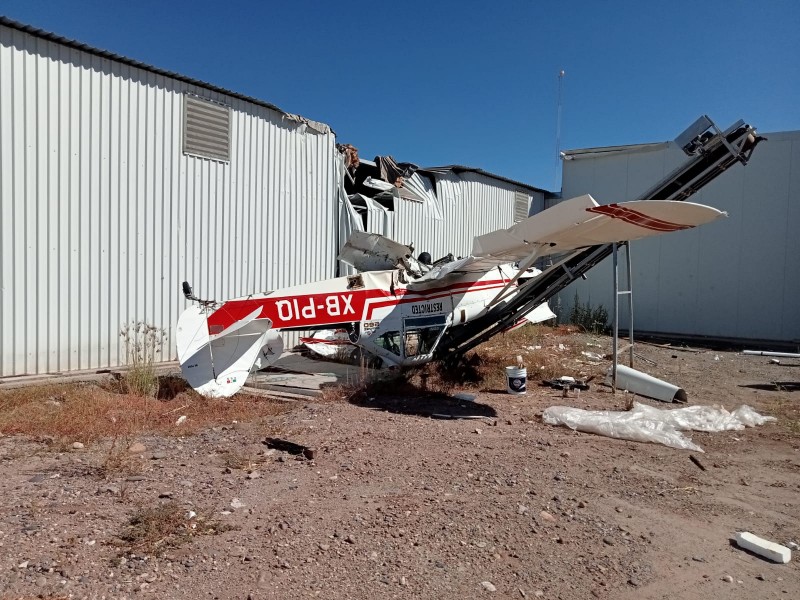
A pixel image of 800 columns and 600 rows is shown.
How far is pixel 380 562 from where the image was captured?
3.10 m

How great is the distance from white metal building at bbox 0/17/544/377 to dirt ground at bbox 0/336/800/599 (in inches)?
116

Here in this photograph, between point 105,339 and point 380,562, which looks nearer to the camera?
point 380,562

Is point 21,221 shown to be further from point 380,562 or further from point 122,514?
point 380,562

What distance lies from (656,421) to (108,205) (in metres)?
7.60

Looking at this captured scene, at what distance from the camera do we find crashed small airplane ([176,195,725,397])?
6098 millimetres

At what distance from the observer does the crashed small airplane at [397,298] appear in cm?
610

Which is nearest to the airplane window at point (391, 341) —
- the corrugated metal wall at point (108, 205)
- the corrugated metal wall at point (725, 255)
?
the corrugated metal wall at point (108, 205)

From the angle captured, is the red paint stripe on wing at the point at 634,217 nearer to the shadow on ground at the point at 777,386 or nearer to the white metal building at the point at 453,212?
the shadow on ground at the point at 777,386

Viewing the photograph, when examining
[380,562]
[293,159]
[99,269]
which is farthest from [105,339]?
[380,562]

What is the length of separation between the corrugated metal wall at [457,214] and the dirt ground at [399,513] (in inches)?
309

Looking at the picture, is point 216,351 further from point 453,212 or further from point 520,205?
point 520,205

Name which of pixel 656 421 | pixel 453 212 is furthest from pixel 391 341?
pixel 453 212

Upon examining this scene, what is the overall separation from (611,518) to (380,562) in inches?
65.6

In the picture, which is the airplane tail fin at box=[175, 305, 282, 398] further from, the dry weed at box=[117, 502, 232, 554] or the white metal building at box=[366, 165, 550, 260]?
the white metal building at box=[366, 165, 550, 260]
